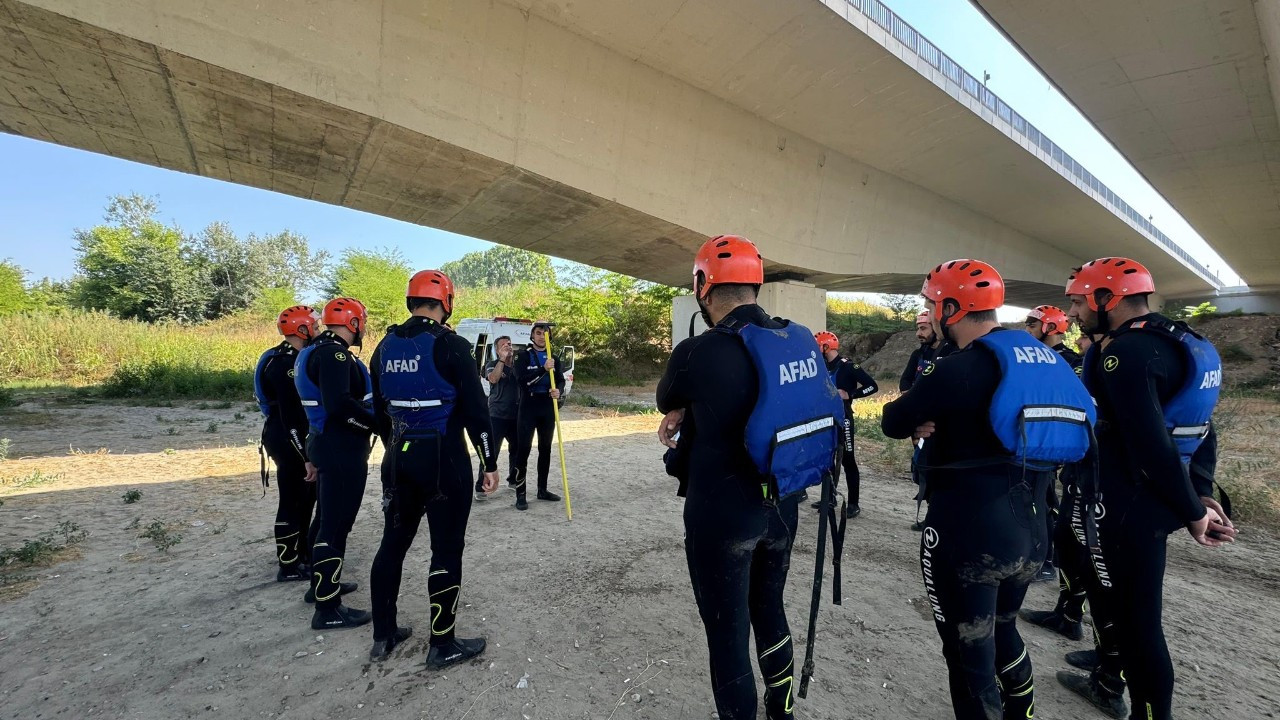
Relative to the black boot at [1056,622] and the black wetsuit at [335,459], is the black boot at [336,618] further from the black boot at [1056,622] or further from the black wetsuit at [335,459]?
the black boot at [1056,622]

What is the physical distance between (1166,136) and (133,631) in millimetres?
19378

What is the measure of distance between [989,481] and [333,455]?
12.8 feet

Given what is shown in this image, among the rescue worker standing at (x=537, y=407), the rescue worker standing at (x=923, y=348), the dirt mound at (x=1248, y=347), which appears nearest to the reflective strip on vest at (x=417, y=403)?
the rescue worker standing at (x=537, y=407)

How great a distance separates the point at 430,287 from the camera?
3277mm

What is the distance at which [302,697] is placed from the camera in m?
2.79

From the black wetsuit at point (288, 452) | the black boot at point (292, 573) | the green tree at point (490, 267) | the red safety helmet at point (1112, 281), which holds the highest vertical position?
the green tree at point (490, 267)

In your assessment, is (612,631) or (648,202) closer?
(612,631)

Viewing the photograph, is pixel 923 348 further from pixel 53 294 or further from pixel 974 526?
pixel 53 294

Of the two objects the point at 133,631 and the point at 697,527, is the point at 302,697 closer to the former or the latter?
the point at 133,631

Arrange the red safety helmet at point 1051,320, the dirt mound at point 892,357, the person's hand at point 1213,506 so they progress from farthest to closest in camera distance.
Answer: the dirt mound at point 892,357, the red safety helmet at point 1051,320, the person's hand at point 1213,506

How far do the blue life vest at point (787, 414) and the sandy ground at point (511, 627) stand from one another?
1571mm

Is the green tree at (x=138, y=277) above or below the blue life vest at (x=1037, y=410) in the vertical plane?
above

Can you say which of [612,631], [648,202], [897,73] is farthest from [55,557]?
[897,73]

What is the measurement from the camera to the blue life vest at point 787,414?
1996 mm
